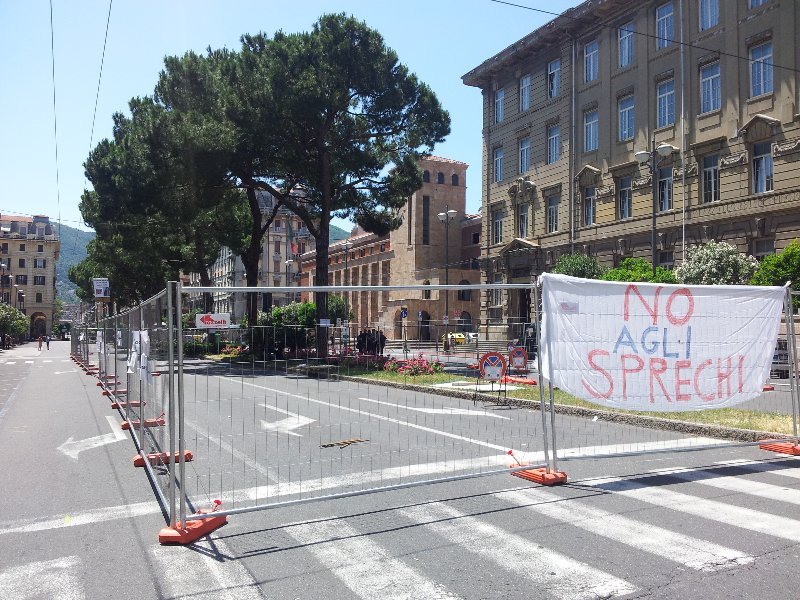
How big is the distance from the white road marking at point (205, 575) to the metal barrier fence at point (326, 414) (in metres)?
0.42

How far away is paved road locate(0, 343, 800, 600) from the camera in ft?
15.1

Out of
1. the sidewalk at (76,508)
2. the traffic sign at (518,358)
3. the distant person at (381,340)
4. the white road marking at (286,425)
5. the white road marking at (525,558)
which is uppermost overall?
the distant person at (381,340)

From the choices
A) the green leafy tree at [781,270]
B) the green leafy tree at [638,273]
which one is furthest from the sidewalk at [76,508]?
the green leafy tree at [638,273]

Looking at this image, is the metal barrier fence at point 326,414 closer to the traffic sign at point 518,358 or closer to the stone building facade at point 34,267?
the traffic sign at point 518,358

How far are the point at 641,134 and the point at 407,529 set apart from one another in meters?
33.0

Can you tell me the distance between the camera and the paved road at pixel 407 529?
460cm

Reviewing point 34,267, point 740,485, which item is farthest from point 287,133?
point 34,267

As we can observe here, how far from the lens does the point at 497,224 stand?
47688 millimetres

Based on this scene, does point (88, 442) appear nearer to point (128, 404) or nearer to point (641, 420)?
point (128, 404)

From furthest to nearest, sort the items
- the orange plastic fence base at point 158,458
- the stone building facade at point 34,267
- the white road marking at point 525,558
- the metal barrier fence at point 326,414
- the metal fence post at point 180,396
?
the stone building facade at point 34,267 < the orange plastic fence base at point 158,458 < the metal barrier fence at point 326,414 < the metal fence post at point 180,396 < the white road marking at point 525,558

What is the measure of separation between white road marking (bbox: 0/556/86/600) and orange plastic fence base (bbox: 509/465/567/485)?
4449 millimetres

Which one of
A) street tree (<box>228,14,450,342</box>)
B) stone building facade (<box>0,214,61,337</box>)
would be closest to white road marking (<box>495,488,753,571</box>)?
street tree (<box>228,14,450,342</box>)

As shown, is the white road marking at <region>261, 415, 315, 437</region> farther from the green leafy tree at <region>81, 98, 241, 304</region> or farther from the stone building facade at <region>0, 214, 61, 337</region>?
the stone building facade at <region>0, 214, 61, 337</region>

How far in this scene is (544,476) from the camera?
24.0 ft
